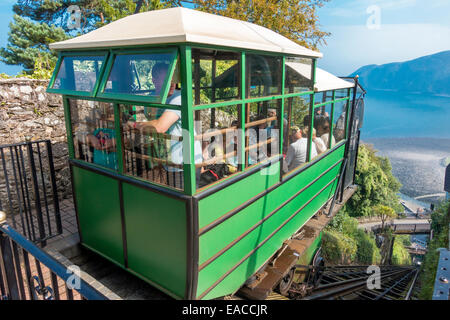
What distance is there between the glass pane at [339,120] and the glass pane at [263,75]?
300cm

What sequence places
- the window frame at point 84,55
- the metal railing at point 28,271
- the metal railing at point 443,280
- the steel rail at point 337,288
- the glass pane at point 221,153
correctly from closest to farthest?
the metal railing at point 28,271, the metal railing at point 443,280, the window frame at point 84,55, the glass pane at point 221,153, the steel rail at point 337,288

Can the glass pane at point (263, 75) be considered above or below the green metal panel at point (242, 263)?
above

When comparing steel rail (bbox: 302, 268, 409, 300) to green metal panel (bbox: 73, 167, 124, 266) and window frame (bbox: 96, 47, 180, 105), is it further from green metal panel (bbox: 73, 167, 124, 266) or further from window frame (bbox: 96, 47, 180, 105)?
window frame (bbox: 96, 47, 180, 105)

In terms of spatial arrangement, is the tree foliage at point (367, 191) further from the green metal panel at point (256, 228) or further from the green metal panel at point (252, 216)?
the green metal panel at point (252, 216)

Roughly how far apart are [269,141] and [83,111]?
7.97 ft

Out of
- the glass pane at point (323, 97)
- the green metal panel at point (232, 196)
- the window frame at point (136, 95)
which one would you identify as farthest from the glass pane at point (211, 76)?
the glass pane at point (323, 97)

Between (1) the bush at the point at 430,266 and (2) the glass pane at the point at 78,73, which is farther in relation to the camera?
(1) the bush at the point at 430,266

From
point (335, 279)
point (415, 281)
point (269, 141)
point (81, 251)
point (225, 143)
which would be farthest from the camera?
point (335, 279)

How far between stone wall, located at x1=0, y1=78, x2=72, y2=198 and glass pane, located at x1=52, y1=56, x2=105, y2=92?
79.2 inches

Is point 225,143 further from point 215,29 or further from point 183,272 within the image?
point 183,272

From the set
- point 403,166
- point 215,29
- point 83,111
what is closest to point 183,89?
point 215,29

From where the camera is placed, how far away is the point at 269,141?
4.21 meters

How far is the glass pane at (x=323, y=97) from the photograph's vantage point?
521 cm

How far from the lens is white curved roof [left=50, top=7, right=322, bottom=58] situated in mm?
2703
